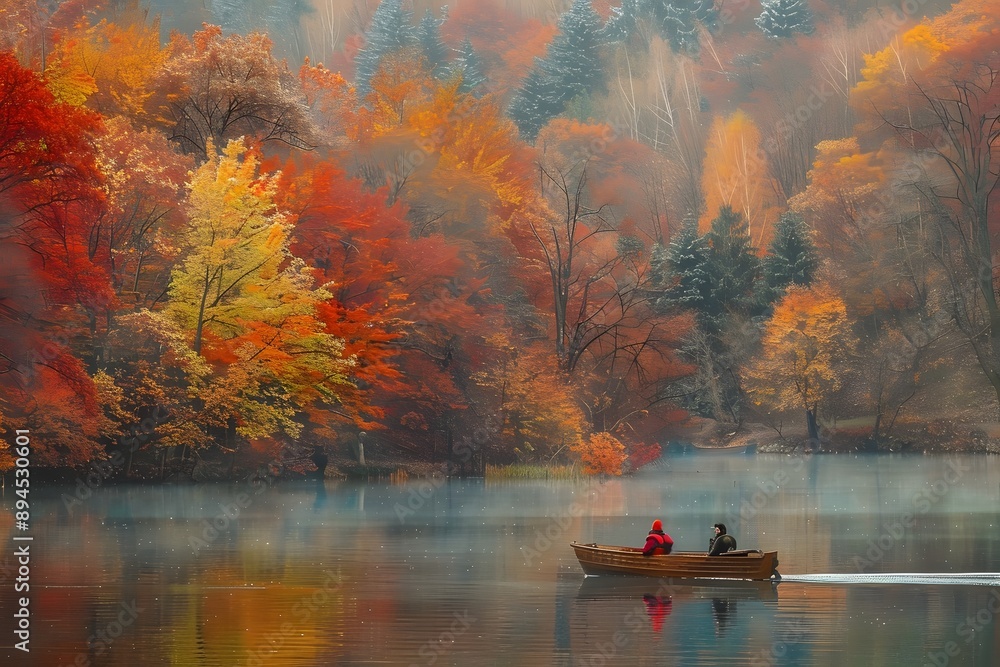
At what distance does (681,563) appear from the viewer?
2722 centimetres

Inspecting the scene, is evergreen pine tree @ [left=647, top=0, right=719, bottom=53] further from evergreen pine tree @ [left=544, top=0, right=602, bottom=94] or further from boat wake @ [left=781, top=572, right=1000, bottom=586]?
boat wake @ [left=781, top=572, right=1000, bottom=586]

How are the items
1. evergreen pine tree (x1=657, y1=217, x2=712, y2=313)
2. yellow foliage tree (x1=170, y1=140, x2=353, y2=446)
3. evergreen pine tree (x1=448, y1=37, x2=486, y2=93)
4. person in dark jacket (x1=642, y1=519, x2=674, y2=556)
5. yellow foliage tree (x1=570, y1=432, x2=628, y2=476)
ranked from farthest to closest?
evergreen pine tree (x1=448, y1=37, x2=486, y2=93) < evergreen pine tree (x1=657, y1=217, x2=712, y2=313) < yellow foliage tree (x1=570, y1=432, x2=628, y2=476) < yellow foliage tree (x1=170, y1=140, x2=353, y2=446) < person in dark jacket (x1=642, y1=519, x2=674, y2=556)

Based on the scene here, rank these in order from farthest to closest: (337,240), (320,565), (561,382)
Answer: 1. (561,382)
2. (337,240)
3. (320,565)

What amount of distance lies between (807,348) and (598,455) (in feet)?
62.9

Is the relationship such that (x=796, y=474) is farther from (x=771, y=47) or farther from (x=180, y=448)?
(x=771, y=47)

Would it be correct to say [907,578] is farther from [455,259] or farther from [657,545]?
[455,259]

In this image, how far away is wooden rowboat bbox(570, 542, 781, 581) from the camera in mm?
26766

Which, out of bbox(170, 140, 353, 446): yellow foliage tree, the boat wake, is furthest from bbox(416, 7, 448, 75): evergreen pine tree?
the boat wake

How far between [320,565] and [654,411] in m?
38.5

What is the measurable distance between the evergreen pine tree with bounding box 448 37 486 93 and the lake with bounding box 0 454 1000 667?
59.9 meters

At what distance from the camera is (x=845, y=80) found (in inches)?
3947

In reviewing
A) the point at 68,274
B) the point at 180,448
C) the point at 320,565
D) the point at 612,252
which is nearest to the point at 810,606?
the point at 320,565

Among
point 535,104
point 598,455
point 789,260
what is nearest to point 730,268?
point 789,260

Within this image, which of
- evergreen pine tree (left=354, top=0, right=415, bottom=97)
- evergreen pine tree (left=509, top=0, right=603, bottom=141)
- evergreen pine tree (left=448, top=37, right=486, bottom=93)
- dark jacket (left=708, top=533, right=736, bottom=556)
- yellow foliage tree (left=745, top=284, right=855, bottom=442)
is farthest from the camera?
evergreen pine tree (left=354, top=0, right=415, bottom=97)
